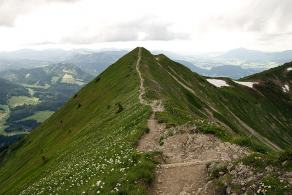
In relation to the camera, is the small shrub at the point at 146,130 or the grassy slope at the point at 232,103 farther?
the grassy slope at the point at 232,103

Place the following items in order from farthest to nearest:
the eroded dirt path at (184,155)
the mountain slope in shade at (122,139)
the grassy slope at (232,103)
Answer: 1. the grassy slope at (232,103)
2. the mountain slope in shade at (122,139)
3. the eroded dirt path at (184,155)

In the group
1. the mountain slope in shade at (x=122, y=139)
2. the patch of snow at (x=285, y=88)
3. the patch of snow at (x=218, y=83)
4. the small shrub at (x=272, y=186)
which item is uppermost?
the small shrub at (x=272, y=186)

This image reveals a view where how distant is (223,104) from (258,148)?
285 feet

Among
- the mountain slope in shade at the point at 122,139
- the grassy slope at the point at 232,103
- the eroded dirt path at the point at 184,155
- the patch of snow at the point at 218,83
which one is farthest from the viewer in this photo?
the patch of snow at the point at 218,83

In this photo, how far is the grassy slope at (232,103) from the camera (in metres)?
90.2

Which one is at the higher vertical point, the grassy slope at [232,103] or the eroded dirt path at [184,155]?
the eroded dirt path at [184,155]

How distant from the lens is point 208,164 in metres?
25.4

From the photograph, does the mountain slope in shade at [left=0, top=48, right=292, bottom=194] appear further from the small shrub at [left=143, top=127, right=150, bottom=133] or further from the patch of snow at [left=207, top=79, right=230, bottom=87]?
the patch of snow at [left=207, top=79, right=230, bottom=87]

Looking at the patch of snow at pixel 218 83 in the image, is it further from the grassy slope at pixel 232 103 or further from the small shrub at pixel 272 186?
the small shrub at pixel 272 186

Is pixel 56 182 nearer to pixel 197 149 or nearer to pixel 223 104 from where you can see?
pixel 197 149

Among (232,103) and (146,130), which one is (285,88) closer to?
(232,103)

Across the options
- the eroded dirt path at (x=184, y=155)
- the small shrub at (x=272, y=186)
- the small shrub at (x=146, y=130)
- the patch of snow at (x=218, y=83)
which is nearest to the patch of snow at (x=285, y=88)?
the patch of snow at (x=218, y=83)

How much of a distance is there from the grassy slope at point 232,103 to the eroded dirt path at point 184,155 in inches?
1702

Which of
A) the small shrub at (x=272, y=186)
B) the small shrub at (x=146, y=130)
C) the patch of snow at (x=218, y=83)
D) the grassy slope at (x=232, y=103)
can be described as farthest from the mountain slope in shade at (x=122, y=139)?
the patch of snow at (x=218, y=83)
